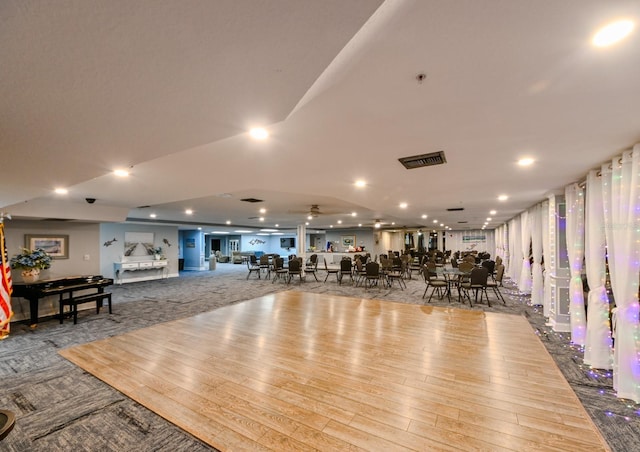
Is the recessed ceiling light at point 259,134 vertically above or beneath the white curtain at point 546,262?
above

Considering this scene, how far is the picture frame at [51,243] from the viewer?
667 centimetres

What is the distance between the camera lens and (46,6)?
0.77 metres

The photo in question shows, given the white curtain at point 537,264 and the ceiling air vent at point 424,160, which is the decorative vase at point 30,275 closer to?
the ceiling air vent at point 424,160

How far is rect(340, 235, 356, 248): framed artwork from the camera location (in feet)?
70.7

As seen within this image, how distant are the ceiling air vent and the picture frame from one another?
8691 millimetres

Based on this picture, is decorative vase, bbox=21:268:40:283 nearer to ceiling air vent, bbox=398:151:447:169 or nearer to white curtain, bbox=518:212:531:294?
ceiling air vent, bbox=398:151:447:169

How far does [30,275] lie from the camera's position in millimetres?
5773

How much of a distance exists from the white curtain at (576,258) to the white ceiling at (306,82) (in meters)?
1.82

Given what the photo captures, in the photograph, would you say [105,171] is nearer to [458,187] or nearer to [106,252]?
[458,187]

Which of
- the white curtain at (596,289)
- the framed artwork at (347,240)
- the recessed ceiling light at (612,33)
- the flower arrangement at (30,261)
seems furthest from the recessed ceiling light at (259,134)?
the framed artwork at (347,240)

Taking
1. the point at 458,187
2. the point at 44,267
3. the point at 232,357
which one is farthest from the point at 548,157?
the point at 44,267

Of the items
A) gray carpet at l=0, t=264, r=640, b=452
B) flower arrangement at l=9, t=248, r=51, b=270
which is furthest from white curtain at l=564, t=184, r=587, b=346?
flower arrangement at l=9, t=248, r=51, b=270

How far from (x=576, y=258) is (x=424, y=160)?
137 inches

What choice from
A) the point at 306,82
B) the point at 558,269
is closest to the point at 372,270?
the point at 558,269
